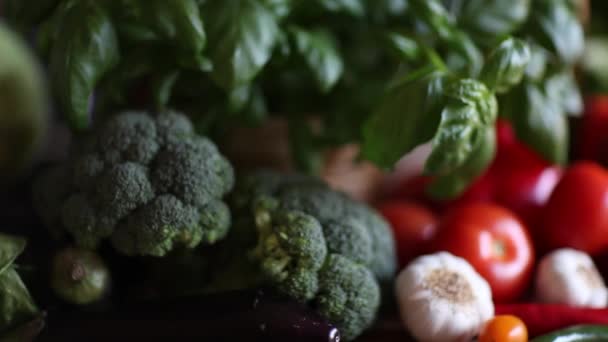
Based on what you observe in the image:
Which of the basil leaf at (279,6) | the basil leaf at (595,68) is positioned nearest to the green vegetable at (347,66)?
the basil leaf at (279,6)

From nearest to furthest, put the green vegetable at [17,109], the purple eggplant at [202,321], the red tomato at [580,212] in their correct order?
the purple eggplant at [202,321] < the red tomato at [580,212] < the green vegetable at [17,109]

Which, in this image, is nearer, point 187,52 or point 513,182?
point 187,52

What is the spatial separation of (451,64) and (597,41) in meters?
0.68

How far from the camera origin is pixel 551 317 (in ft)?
2.62

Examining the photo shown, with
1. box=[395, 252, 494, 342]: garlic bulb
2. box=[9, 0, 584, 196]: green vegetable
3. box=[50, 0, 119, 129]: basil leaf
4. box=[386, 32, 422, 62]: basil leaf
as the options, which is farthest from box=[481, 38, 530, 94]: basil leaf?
box=[50, 0, 119, 129]: basil leaf

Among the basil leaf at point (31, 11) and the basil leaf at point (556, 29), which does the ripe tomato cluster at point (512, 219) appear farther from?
the basil leaf at point (31, 11)

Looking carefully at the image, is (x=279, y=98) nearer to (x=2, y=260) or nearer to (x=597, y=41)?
(x=2, y=260)

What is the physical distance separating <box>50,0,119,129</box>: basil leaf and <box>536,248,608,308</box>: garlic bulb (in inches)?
23.6

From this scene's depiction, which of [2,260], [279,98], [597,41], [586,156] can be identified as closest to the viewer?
[2,260]

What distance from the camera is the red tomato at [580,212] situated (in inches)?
35.2

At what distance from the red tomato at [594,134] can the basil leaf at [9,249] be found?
2.90ft

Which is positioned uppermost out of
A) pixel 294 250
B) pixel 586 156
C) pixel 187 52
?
pixel 187 52

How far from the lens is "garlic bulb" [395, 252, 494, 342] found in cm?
76

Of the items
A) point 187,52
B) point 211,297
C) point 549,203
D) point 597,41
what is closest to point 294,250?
point 211,297
